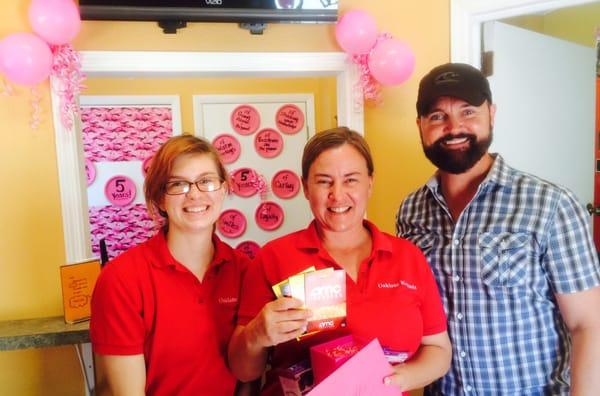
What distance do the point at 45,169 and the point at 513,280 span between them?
5.99ft

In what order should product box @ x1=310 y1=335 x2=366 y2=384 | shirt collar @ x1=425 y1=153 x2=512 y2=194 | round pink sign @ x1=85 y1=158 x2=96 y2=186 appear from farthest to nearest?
1. round pink sign @ x1=85 y1=158 x2=96 y2=186
2. shirt collar @ x1=425 y1=153 x2=512 y2=194
3. product box @ x1=310 y1=335 x2=366 y2=384

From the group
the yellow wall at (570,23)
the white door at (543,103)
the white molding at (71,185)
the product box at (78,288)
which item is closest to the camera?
the product box at (78,288)

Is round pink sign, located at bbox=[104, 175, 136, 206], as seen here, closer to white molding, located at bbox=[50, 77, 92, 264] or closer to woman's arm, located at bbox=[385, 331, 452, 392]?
white molding, located at bbox=[50, 77, 92, 264]

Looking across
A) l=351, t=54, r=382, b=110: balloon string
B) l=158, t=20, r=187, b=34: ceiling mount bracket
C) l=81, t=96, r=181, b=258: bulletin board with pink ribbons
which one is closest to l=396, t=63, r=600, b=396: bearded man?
l=351, t=54, r=382, b=110: balloon string

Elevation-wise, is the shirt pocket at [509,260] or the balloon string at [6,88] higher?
the balloon string at [6,88]

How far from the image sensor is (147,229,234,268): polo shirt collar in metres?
1.32

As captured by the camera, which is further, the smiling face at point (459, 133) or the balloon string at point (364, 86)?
the balloon string at point (364, 86)

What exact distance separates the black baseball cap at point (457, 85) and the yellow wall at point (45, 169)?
920 mm

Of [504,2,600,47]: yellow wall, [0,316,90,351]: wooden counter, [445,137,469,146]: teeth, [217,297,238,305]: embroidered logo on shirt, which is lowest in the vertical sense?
[0,316,90,351]: wooden counter

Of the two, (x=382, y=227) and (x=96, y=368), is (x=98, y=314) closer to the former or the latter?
(x=96, y=368)

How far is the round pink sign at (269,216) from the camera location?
13.4ft

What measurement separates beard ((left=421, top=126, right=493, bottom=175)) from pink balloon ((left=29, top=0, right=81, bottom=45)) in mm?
1431

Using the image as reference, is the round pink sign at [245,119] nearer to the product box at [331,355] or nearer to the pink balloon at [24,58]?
the pink balloon at [24,58]

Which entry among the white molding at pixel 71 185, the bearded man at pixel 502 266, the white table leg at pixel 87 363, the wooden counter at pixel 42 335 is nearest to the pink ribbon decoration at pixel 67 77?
the white molding at pixel 71 185
